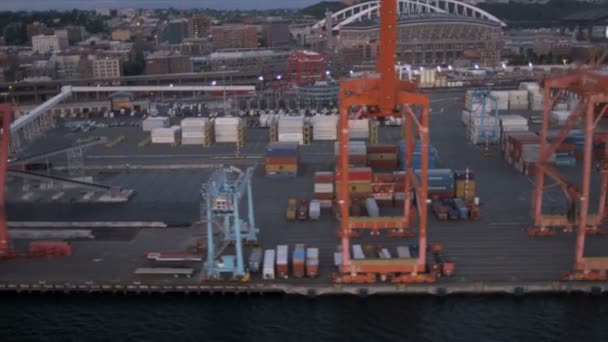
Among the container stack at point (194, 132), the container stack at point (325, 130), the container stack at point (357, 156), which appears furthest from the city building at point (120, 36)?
the container stack at point (357, 156)

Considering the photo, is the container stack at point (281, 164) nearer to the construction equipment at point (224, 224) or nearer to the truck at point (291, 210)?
the truck at point (291, 210)

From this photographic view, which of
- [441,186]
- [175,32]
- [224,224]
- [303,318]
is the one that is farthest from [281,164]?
[175,32]

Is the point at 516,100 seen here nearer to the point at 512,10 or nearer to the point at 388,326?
the point at 388,326

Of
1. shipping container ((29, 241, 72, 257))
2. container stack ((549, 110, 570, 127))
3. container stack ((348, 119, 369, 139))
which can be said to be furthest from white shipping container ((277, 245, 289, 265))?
container stack ((549, 110, 570, 127))

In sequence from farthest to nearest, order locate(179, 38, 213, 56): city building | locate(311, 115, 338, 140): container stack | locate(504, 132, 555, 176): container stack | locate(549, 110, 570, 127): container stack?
locate(179, 38, 213, 56): city building
locate(549, 110, 570, 127): container stack
locate(311, 115, 338, 140): container stack
locate(504, 132, 555, 176): container stack

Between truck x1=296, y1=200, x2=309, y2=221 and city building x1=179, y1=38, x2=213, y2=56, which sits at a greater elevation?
city building x1=179, y1=38, x2=213, y2=56

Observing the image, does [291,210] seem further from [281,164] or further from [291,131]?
[291,131]

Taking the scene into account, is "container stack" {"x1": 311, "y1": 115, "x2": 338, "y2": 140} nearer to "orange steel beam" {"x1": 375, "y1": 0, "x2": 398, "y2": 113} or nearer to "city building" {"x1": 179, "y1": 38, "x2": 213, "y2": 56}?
"orange steel beam" {"x1": 375, "y1": 0, "x2": 398, "y2": 113}

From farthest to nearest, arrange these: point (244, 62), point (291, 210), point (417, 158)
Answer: point (244, 62), point (417, 158), point (291, 210)
